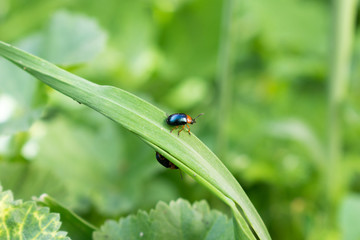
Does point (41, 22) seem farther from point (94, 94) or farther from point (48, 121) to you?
point (94, 94)

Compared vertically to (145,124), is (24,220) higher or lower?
lower

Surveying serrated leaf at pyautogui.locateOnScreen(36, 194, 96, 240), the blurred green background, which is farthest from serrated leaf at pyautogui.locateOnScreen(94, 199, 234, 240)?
the blurred green background

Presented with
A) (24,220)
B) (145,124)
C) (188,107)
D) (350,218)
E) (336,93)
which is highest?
(188,107)

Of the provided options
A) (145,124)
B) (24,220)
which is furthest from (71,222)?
(145,124)

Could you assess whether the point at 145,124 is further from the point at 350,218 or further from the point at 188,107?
the point at 188,107

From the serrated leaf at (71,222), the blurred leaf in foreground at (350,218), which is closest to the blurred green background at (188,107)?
the blurred leaf in foreground at (350,218)

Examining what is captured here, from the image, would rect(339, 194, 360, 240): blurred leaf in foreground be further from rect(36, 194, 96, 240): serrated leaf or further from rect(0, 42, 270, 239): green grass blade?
rect(36, 194, 96, 240): serrated leaf

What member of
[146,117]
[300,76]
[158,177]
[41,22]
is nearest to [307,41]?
[300,76]
